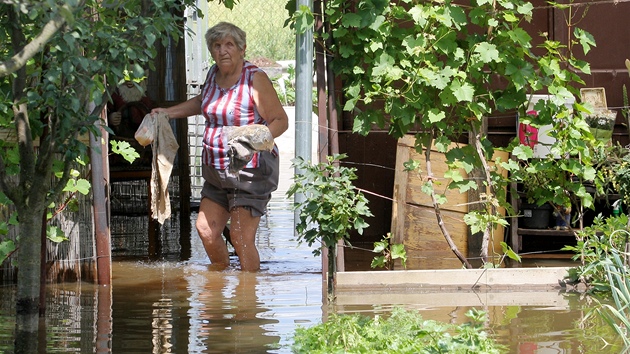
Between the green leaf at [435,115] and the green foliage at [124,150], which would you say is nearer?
the green leaf at [435,115]

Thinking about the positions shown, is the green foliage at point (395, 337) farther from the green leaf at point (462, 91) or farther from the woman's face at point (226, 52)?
the woman's face at point (226, 52)

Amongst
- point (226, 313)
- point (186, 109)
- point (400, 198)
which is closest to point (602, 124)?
point (400, 198)

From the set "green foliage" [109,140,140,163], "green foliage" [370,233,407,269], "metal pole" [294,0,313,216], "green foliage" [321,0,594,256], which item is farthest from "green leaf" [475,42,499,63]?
"metal pole" [294,0,313,216]

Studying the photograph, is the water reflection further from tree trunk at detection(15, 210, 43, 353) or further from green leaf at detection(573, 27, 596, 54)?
green leaf at detection(573, 27, 596, 54)

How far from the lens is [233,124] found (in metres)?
7.19

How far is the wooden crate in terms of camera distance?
325 inches

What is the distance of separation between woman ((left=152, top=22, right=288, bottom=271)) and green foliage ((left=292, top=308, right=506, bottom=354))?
238 centimetres

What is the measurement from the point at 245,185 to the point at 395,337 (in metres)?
2.93

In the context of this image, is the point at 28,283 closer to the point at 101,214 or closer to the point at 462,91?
the point at 101,214

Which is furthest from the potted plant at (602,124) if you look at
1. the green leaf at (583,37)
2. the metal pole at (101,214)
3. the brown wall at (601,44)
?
the metal pole at (101,214)

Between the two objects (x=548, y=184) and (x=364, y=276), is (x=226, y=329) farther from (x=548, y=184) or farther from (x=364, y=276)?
(x=548, y=184)

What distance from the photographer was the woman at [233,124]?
7188mm

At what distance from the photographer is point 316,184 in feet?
20.9

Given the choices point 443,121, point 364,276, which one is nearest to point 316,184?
point 364,276
